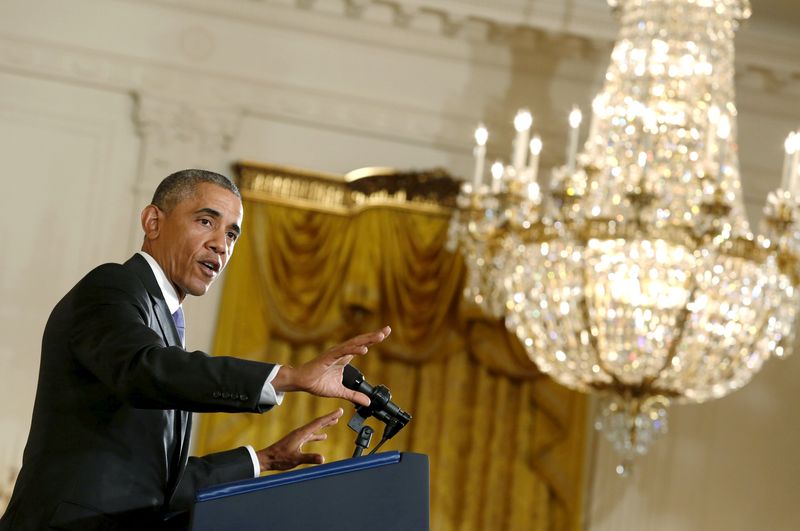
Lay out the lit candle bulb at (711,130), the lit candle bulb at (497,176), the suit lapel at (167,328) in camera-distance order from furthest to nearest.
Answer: the lit candle bulb at (497,176)
the lit candle bulb at (711,130)
the suit lapel at (167,328)

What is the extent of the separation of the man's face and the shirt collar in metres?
0.01

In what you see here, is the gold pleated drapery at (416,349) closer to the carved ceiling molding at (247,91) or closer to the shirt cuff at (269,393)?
the carved ceiling molding at (247,91)

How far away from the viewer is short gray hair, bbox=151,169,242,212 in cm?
237

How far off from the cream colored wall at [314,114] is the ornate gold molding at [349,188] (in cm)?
13

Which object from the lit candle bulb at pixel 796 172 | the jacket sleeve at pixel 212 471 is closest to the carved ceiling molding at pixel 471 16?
the lit candle bulb at pixel 796 172

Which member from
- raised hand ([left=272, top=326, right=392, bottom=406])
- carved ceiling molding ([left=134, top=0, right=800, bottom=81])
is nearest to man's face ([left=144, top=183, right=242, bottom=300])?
A: raised hand ([left=272, top=326, right=392, bottom=406])

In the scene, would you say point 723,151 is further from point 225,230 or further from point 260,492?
point 260,492

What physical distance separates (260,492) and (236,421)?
4.53 metres

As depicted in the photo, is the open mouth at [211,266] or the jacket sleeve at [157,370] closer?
the jacket sleeve at [157,370]

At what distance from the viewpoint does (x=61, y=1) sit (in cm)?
652

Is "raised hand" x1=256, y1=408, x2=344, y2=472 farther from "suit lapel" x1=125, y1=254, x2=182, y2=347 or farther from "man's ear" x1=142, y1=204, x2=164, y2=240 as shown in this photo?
"man's ear" x1=142, y1=204, x2=164, y2=240

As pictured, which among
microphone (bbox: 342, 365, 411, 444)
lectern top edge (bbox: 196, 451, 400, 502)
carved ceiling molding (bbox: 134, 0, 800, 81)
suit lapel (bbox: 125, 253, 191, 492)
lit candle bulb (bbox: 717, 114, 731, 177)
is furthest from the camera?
carved ceiling molding (bbox: 134, 0, 800, 81)

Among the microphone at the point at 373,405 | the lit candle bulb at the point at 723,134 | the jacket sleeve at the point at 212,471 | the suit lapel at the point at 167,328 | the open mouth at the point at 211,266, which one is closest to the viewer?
the microphone at the point at 373,405

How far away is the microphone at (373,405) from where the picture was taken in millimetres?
2104
